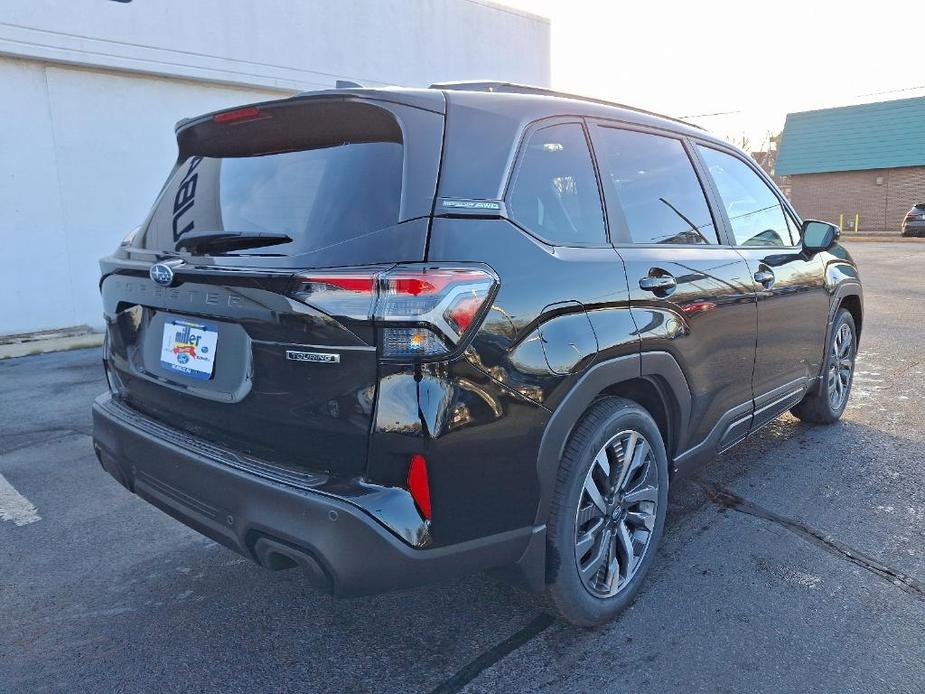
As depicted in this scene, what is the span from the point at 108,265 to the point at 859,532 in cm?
357

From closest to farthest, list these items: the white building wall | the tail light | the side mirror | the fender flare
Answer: the tail light < the fender flare < the side mirror < the white building wall

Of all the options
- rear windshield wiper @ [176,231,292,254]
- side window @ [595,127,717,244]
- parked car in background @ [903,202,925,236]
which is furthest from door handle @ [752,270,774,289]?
parked car in background @ [903,202,925,236]

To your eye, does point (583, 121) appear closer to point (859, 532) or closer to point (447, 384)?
point (447, 384)

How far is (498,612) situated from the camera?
8.83 ft

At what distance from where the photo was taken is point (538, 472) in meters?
2.20

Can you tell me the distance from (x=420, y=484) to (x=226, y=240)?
1.03m

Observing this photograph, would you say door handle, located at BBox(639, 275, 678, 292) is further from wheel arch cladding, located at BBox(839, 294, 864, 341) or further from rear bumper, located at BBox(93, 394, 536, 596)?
wheel arch cladding, located at BBox(839, 294, 864, 341)

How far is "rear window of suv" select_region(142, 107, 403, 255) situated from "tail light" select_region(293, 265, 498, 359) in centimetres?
17

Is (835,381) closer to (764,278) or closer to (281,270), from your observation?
(764,278)

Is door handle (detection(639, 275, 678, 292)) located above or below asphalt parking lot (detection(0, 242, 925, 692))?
above

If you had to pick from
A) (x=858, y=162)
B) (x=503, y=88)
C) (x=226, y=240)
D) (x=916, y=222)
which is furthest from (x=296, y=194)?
(x=858, y=162)

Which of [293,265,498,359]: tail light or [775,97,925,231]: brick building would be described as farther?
[775,97,925,231]: brick building

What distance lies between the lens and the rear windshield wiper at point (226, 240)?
2.15 meters

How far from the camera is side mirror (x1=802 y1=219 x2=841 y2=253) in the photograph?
13.6 ft
